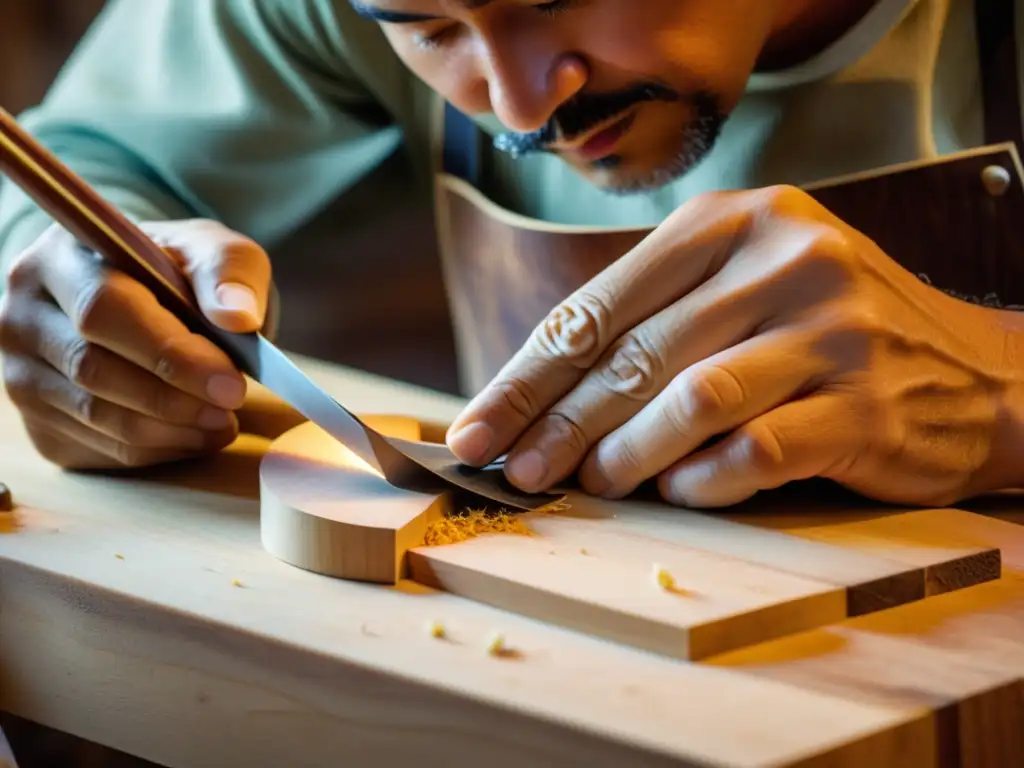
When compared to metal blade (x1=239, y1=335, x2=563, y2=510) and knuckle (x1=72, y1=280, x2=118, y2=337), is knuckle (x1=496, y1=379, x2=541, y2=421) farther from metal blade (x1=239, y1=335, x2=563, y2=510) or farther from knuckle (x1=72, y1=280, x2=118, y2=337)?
knuckle (x1=72, y1=280, x2=118, y2=337)

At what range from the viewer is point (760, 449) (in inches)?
29.6

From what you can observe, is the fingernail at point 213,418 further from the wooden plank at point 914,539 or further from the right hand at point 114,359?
the wooden plank at point 914,539

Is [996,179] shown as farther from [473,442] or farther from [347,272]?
[347,272]

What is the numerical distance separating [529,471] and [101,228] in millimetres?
372

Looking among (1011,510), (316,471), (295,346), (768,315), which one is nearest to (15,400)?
(316,471)

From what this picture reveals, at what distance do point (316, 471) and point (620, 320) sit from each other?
236mm

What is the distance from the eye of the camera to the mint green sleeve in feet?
Result: 4.83

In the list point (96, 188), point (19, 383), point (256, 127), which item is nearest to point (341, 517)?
point (19, 383)

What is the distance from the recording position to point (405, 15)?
0.91 meters

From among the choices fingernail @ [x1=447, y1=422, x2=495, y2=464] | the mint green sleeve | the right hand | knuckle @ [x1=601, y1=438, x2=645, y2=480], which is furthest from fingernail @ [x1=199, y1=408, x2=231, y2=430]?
the mint green sleeve

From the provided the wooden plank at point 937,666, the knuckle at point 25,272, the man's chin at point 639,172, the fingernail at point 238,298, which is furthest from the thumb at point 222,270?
the wooden plank at point 937,666

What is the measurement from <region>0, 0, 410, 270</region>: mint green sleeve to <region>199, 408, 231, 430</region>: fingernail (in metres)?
0.57

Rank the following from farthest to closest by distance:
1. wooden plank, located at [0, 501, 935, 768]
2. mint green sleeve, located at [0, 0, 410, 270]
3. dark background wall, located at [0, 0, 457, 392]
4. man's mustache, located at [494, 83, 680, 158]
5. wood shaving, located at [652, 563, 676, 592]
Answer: dark background wall, located at [0, 0, 457, 392], mint green sleeve, located at [0, 0, 410, 270], man's mustache, located at [494, 83, 680, 158], wood shaving, located at [652, 563, 676, 592], wooden plank, located at [0, 501, 935, 768]

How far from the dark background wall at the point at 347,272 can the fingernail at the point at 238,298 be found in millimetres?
946
